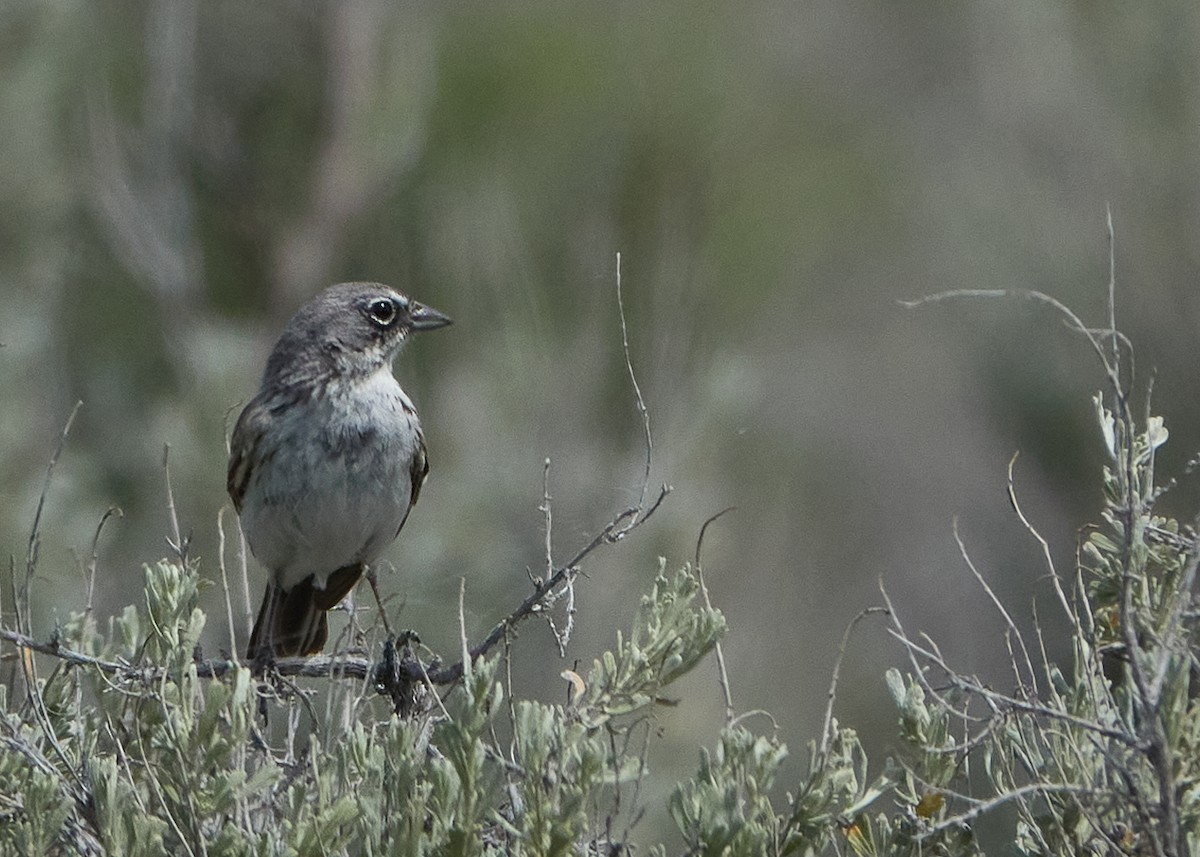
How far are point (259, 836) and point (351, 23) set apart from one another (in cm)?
1011

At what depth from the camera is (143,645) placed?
3.83 m

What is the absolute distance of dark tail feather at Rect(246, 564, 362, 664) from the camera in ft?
19.3

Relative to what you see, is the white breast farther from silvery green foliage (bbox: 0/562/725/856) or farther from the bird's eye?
silvery green foliage (bbox: 0/562/725/856)

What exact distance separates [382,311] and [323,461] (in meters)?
0.68

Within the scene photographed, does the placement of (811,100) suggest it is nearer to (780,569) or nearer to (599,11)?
(599,11)

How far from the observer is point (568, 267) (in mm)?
11562

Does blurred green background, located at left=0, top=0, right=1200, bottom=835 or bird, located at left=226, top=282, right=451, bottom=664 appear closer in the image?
bird, located at left=226, top=282, right=451, bottom=664

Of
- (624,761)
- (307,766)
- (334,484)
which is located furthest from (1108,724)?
(334,484)

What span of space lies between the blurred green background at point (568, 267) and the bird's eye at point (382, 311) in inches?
72.1

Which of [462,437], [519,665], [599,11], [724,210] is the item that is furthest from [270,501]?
[599,11]

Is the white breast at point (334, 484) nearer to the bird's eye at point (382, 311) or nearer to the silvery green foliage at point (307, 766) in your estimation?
the bird's eye at point (382, 311)

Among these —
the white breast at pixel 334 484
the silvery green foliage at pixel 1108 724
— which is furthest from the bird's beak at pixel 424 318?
the silvery green foliage at pixel 1108 724

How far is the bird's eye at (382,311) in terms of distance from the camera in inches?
239

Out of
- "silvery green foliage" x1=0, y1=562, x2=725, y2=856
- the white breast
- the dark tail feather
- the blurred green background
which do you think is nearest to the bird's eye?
the white breast
